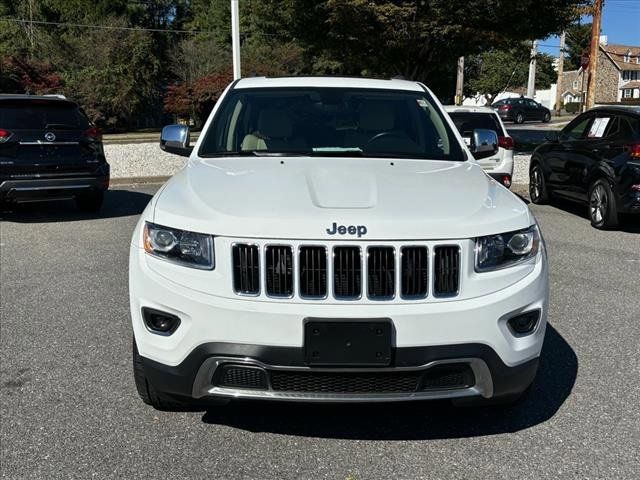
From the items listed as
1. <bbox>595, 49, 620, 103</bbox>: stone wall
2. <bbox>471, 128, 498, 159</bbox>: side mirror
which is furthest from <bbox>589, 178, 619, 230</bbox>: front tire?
<bbox>595, 49, 620, 103</bbox>: stone wall

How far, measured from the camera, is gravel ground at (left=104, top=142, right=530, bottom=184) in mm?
14500

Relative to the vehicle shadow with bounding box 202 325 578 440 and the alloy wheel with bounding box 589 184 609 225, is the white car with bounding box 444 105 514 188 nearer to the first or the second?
the alloy wheel with bounding box 589 184 609 225

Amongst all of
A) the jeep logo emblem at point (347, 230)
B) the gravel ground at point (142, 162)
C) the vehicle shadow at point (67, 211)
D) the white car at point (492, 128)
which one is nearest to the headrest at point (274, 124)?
the jeep logo emblem at point (347, 230)

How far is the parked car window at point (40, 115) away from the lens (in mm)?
8656

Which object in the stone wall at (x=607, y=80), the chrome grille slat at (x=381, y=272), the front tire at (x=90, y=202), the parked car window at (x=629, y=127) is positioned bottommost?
the stone wall at (x=607, y=80)

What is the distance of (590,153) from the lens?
29.6 feet

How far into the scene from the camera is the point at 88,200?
9.95m

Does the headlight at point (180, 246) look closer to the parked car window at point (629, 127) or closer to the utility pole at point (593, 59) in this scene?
the parked car window at point (629, 127)

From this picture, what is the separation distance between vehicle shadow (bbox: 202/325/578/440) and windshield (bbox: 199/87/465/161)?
5.05 ft

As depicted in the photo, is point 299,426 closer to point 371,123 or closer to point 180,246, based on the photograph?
point 180,246

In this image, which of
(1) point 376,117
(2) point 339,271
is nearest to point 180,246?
(2) point 339,271

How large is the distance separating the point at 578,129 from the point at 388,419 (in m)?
7.76

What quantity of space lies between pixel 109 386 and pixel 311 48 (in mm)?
19024

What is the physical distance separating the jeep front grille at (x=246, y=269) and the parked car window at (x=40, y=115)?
706cm
